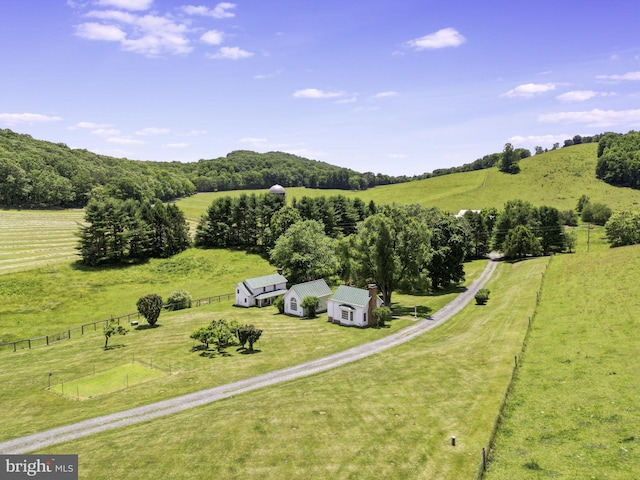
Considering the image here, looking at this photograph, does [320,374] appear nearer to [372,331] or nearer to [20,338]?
[372,331]

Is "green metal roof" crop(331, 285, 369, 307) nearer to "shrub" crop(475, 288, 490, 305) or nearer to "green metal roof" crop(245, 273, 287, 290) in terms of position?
"green metal roof" crop(245, 273, 287, 290)

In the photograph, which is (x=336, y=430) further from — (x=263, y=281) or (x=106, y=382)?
(x=263, y=281)

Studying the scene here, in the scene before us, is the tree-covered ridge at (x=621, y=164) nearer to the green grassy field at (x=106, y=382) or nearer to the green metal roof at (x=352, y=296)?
the green metal roof at (x=352, y=296)

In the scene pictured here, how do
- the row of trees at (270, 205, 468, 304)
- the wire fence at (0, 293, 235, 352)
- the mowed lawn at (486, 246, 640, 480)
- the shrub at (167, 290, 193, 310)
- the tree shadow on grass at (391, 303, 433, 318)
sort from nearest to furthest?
the mowed lawn at (486, 246, 640, 480), the wire fence at (0, 293, 235, 352), the tree shadow on grass at (391, 303, 433, 318), the row of trees at (270, 205, 468, 304), the shrub at (167, 290, 193, 310)

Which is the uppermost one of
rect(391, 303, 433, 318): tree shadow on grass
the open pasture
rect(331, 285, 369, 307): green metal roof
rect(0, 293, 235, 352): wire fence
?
the open pasture

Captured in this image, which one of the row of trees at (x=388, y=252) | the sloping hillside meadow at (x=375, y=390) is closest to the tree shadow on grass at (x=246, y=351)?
the sloping hillside meadow at (x=375, y=390)

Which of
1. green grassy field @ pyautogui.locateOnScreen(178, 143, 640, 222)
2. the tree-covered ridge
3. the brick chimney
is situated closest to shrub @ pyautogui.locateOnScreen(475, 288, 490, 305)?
the brick chimney
